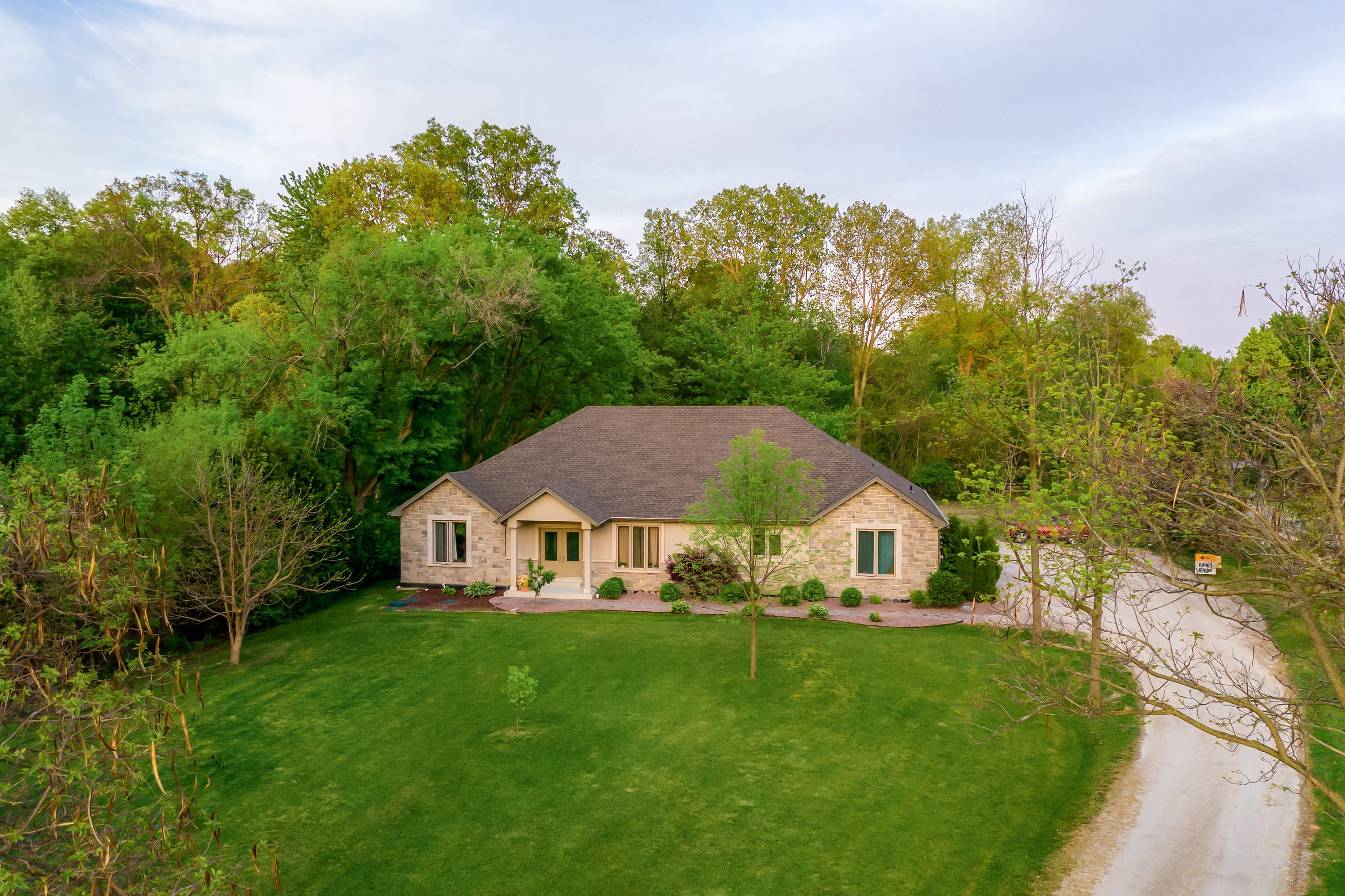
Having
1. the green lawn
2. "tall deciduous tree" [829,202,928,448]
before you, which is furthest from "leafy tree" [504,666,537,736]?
"tall deciduous tree" [829,202,928,448]

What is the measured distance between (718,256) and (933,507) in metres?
31.2

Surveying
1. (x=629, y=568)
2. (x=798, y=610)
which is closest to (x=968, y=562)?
(x=798, y=610)

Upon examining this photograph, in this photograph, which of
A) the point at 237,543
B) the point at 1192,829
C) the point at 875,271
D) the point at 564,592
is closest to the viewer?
the point at 1192,829

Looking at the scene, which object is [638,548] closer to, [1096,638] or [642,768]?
[642,768]

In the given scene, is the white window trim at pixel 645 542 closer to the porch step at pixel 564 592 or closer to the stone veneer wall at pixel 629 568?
the stone veneer wall at pixel 629 568

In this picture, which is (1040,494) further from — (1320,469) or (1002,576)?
(1002,576)

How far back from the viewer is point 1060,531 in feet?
39.2

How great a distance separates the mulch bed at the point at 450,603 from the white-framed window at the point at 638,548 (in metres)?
5.07

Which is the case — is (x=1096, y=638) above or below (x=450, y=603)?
above

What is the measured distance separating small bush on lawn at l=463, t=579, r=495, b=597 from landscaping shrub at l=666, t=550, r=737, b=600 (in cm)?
706

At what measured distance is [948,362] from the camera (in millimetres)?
59312

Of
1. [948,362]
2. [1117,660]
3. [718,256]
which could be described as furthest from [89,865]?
[948,362]

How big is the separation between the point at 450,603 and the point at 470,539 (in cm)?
309

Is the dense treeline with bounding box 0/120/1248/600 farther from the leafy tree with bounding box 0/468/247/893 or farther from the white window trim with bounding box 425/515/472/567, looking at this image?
the leafy tree with bounding box 0/468/247/893
